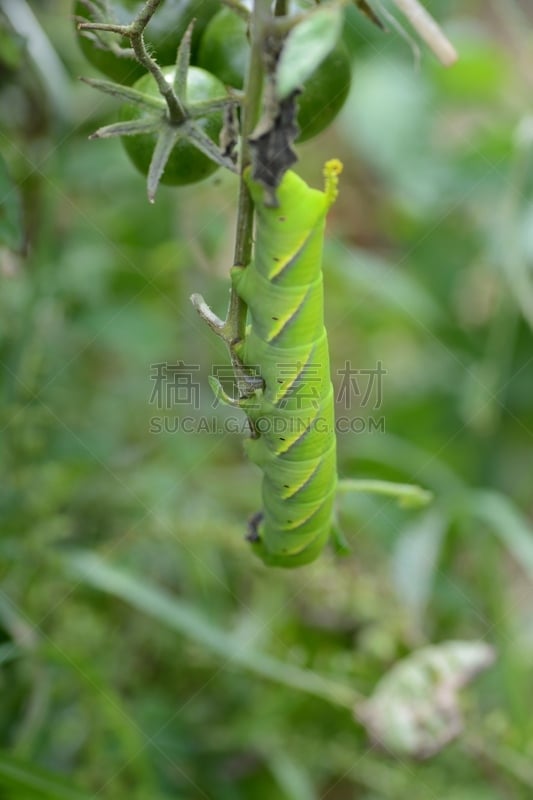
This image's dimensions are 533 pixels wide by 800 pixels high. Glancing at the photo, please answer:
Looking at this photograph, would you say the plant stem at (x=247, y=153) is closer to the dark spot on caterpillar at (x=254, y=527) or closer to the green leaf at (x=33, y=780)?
the dark spot on caterpillar at (x=254, y=527)

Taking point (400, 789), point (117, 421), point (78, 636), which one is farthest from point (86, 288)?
point (400, 789)

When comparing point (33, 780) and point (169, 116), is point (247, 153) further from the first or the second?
point (33, 780)

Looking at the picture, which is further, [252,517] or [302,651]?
[302,651]

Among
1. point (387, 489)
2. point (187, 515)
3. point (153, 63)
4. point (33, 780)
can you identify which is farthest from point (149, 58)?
point (187, 515)

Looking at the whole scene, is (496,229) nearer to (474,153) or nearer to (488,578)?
(474,153)

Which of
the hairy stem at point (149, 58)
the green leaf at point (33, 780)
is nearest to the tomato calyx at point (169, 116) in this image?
the hairy stem at point (149, 58)
